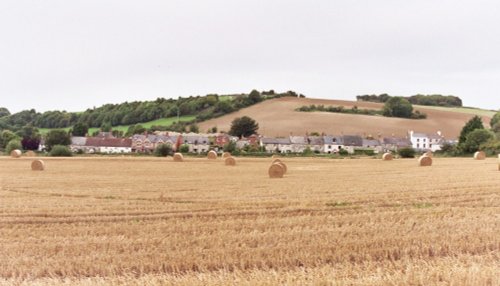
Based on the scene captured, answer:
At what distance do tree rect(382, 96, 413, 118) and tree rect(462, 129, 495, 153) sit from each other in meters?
39.2

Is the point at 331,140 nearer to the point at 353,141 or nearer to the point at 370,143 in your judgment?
the point at 353,141

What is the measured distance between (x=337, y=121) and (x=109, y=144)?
48669 mm

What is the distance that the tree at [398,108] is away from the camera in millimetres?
106000

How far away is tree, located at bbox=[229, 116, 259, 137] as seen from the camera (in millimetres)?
104625

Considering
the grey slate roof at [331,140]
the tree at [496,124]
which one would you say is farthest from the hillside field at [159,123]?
the tree at [496,124]

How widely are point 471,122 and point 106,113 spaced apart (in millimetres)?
87075

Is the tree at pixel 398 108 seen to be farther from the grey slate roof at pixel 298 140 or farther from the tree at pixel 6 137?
the tree at pixel 6 137

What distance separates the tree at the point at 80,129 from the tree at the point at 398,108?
6816 centimetres

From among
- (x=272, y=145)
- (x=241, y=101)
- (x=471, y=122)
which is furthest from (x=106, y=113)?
(x=471, y=122)

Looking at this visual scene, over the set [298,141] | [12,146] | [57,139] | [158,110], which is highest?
[158,110]

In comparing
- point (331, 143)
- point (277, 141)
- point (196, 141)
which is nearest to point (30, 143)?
point (196, 141)

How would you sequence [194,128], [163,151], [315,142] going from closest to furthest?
[163,151] < [315,142] < [194,128]

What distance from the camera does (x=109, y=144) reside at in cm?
10438

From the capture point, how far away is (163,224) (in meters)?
10.7
